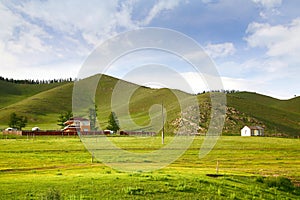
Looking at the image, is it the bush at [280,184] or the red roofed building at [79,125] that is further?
the red roofed building at [79,125]

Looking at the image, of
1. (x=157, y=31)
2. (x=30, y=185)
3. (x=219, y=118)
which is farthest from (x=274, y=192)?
(x=219, y=118)

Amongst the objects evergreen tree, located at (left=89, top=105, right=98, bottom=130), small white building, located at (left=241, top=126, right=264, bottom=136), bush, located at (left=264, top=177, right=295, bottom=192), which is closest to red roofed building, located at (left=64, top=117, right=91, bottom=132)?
evergreen tree, located at (left=89, top=105, right=98, bottom=130)

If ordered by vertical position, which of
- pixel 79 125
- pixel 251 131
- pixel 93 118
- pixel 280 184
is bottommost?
pixel 280 184

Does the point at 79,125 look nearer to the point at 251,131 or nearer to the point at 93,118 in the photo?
the point at 93,118

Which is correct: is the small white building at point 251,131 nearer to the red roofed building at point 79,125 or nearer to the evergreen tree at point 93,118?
the evergreen tree at point 93,118

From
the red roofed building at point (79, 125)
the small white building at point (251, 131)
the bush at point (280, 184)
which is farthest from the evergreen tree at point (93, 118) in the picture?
the bush at point (280, 184)

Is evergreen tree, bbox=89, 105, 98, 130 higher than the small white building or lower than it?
higher

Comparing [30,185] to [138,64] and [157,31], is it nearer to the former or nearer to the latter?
[138,64]

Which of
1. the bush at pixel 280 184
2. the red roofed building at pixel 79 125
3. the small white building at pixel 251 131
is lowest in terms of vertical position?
the bush at pixel 280 184

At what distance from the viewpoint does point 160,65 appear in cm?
3186

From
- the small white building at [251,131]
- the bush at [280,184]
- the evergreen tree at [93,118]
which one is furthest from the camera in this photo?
the small white building at [251,131]

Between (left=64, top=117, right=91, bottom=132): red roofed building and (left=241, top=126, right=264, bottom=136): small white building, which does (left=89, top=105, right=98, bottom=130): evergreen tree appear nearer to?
(left=64, top=117, right=91, bottom=132): red roofed building

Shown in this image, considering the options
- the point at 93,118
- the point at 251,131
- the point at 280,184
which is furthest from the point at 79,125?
the point at 280,184

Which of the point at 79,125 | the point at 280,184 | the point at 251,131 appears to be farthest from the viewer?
the point at 251,131
